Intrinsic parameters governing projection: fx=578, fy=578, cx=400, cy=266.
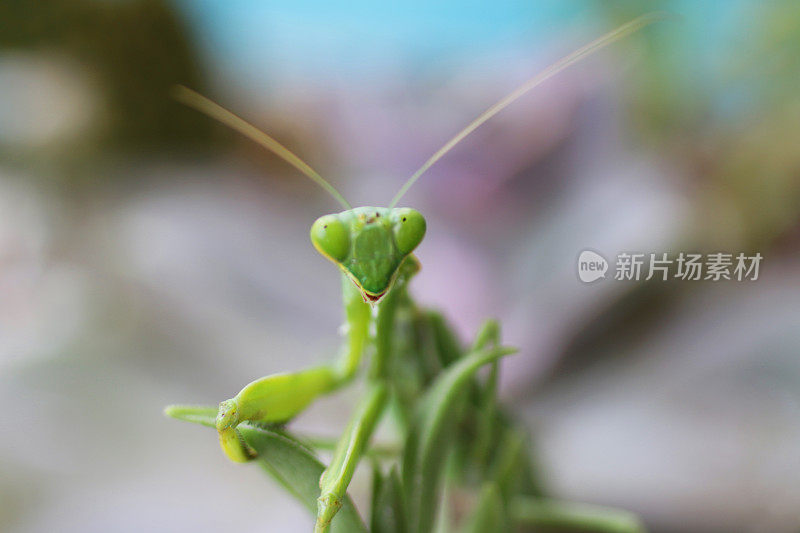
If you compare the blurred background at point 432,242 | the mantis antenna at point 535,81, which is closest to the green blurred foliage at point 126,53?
the blurred background at point 432,242

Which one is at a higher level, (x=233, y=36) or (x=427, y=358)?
(x=233, y=36)

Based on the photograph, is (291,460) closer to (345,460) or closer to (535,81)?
(345,460)

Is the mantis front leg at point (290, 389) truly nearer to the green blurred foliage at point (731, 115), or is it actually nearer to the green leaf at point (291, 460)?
the green leaf at point (291, 460)

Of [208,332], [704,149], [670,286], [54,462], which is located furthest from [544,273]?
[54,462]

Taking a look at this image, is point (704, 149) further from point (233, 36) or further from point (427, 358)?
point (233, 36)
